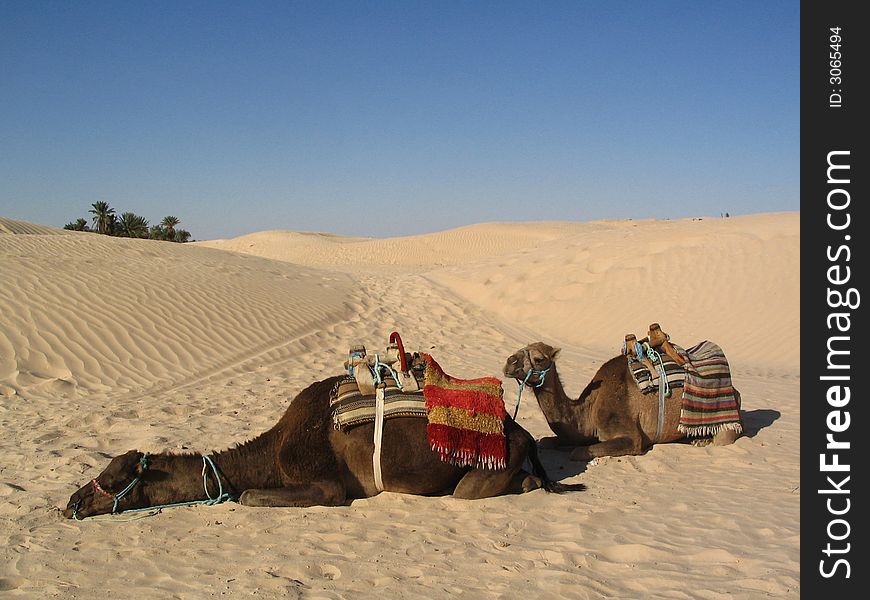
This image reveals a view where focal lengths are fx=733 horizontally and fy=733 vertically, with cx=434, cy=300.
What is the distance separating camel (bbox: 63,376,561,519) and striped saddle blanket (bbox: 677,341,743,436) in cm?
231

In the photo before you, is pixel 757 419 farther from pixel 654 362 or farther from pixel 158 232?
pixel 158 232

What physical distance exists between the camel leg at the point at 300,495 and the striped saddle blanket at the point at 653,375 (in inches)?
124

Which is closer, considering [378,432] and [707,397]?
[378,432]

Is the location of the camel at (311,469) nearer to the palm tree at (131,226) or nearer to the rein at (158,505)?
the rein at (158,505)

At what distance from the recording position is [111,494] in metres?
5.14

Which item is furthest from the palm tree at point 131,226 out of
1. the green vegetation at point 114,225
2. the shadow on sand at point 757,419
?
the shadow on sand at point 757,419

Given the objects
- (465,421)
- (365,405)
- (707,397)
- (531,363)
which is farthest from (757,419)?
(365,405)

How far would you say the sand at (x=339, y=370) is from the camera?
14.5 feet

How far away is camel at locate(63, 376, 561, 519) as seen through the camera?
534 cm

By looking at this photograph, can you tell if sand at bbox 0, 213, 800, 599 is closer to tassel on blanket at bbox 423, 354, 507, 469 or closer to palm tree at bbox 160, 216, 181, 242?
tassel on blanket at bbox 423, 354, 507, 469

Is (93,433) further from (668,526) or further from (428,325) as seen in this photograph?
(428,325)

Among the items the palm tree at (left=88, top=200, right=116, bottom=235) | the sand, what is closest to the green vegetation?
the palm tree at (left=88, top=200, right=116, bottom=235)

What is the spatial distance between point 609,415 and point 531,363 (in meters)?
1.22

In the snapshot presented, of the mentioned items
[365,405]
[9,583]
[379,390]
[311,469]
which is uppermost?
[379,390]
